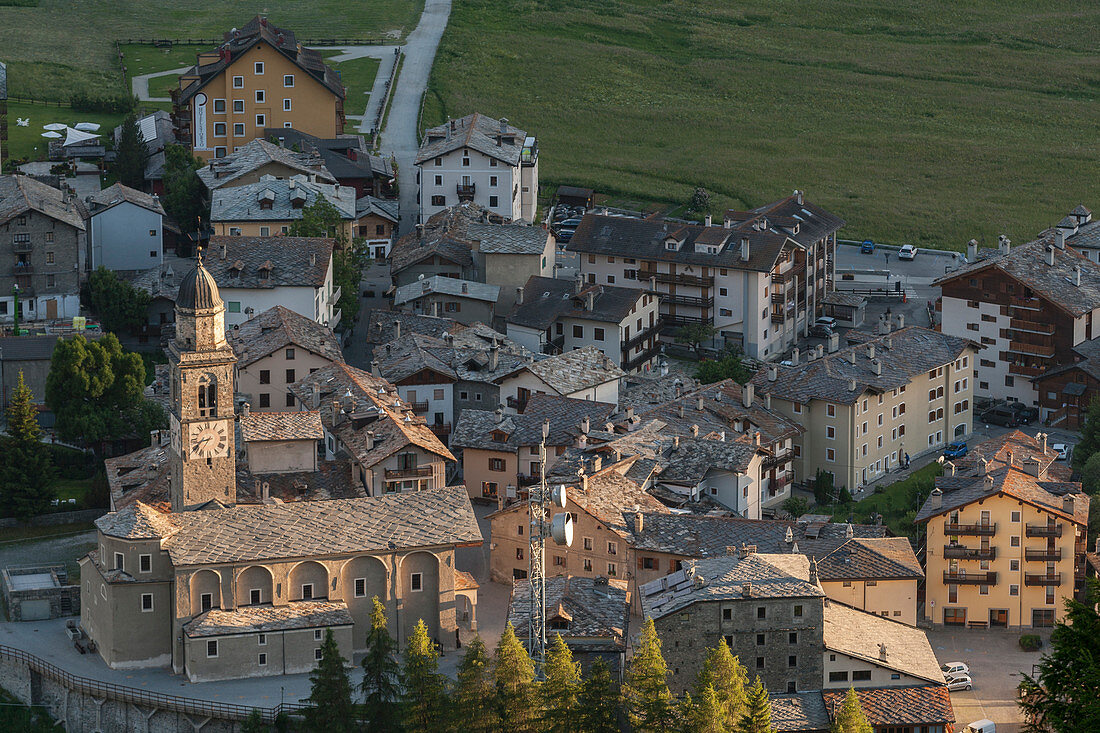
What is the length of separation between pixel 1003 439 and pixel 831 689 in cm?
3475

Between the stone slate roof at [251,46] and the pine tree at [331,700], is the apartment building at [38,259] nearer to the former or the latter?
the stone slate roof at [251,46]

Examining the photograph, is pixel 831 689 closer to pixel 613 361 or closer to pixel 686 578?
pixel 686 578

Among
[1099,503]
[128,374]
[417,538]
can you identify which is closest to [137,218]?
[128,374]

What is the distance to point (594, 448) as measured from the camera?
116438mm

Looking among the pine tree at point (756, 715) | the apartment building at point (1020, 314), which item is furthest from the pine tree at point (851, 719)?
the apartment building at point (1020, 314)

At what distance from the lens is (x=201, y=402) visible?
4016 inches

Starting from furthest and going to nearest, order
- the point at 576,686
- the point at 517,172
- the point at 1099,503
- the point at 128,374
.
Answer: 1. the point at 517,172
2. the point at 128,374
3. the point at 1099,503
4. the point at 576,686

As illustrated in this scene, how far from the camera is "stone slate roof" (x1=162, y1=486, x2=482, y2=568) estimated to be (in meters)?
98.7

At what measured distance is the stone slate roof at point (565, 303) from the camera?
14512 centimetres

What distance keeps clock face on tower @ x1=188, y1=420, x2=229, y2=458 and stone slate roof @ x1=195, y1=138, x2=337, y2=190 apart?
58.0 m

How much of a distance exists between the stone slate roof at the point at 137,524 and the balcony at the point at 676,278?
2432 inches

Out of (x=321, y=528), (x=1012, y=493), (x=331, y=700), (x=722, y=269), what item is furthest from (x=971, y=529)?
(x=722, y=269)

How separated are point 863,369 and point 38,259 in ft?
178

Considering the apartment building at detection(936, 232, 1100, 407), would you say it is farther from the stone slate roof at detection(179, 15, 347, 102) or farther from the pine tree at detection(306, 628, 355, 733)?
the pine tree at detection(306, 628, 355, 733)
